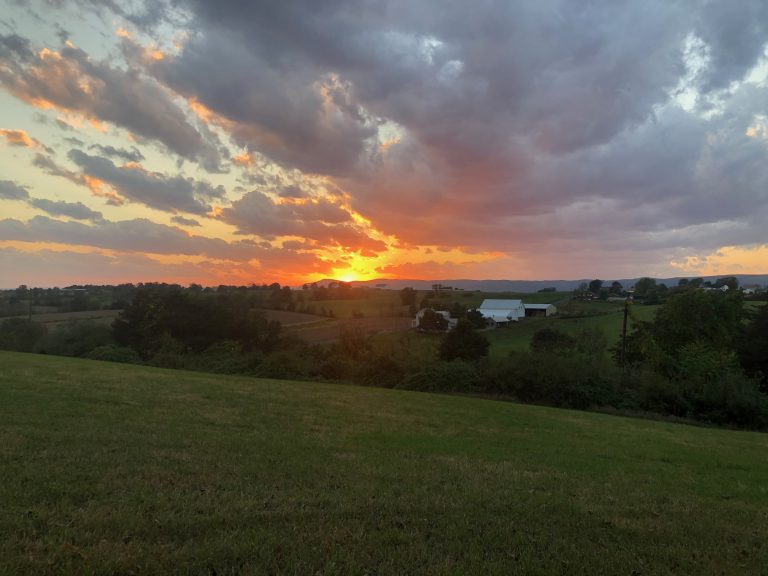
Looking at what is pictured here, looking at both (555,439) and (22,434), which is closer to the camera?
(22,434)

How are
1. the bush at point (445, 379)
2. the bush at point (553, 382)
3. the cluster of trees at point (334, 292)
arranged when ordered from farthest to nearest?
the cluster of trees at point (334, 292), the bush at point (445, 379), the bush at point (553, 382)

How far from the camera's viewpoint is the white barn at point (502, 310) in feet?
307

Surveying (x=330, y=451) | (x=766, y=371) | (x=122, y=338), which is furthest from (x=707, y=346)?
(x=122, y=338)

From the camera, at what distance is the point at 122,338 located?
4972 centimetres

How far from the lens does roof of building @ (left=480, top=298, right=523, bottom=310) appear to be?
102062 mm

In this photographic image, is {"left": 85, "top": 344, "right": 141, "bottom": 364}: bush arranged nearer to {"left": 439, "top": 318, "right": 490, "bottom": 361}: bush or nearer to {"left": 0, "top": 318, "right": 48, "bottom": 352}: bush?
{"left": 0, "top": 318, "right": 48, "bottom": 352}: bush

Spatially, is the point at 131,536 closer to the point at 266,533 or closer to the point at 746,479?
the point at 266,533

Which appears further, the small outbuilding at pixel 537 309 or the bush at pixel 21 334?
the small outbuilding at pixel 537 309

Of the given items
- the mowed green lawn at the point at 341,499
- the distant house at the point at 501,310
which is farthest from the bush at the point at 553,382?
the distant house at the point at 501,310

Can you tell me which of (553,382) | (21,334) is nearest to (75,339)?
(21,334)

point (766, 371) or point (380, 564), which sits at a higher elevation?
point (380, 564)

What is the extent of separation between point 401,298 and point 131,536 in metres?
88.6

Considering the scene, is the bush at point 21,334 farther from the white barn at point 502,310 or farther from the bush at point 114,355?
the white barn at point 502,310

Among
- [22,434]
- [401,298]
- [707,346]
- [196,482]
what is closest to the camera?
[196,482]
